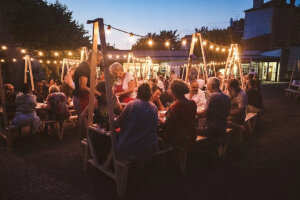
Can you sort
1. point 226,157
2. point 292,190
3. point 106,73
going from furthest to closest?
point 226,157 < point 292,190 < point 106,73

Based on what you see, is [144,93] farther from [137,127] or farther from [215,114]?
[215,114]

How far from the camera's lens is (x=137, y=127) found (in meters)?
2.98

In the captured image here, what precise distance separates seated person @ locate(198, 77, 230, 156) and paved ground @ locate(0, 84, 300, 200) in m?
0.54

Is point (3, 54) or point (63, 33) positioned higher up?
point (63, 33)

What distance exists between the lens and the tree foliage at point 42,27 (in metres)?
17.3

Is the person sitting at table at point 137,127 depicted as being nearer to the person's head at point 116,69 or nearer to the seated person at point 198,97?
the person's head at point 116,69

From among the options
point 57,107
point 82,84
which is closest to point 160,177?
point 82,84

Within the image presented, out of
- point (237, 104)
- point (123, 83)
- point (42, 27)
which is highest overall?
point (42, 27)

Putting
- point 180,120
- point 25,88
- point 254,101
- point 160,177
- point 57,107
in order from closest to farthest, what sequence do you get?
point 180,120, point 160,177, point 25,88, point 57,107, point 254,101

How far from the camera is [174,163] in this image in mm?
4215

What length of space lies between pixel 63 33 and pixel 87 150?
55.9ft

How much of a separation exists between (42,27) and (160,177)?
1780 centimetres

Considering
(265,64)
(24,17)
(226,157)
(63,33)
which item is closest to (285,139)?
(226,157)

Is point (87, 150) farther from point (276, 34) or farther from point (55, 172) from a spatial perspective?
point (276, 34)
